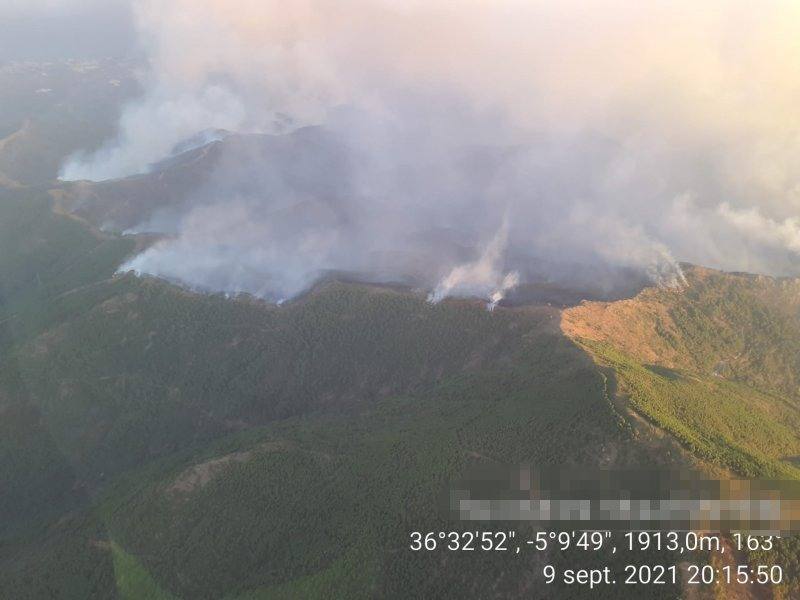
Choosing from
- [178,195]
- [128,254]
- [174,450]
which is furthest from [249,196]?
[174,450]

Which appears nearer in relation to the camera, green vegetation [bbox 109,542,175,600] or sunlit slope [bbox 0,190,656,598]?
sunlit slope [bbox 0,190,656,598]

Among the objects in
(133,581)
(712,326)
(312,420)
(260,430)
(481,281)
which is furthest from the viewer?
(481,281)

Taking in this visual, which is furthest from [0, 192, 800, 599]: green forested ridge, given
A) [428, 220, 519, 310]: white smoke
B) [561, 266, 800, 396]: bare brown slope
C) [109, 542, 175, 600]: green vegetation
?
[428, 220, 519, 310]: white smoke

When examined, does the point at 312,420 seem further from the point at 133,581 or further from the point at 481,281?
the point at 481,281

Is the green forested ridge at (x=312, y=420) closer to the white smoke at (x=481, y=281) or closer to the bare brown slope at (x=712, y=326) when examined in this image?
the bare brown slope at (x=712, y=326)

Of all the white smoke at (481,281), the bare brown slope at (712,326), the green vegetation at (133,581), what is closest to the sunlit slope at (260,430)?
the green vegetation at (133,581)

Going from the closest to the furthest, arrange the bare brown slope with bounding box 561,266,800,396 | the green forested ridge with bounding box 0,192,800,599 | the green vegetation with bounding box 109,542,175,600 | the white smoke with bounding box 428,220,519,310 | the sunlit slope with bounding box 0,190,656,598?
the green forested ridge with bounding box 0,192,800,599, the sunlit slope with bounding box 0,190,656,598, the green vegetation with bounding box 109,542,175,600, the bare brown slope with bounding box 561,266,800,396, the white smoke with bounding box 428,220,519,310

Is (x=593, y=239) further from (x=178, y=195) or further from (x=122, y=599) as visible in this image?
(x=178, y=195)

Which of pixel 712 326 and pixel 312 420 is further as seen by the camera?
pixel 712 326

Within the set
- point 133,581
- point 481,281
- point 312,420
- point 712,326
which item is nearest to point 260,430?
point 312,420

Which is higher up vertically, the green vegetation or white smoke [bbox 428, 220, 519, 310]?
white smoke [bbox 428, 220, 519, 310]

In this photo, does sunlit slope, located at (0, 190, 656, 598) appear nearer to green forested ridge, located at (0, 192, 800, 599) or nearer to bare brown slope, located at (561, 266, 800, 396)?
green forested ridge, located at (0, 192, 800, 599)
